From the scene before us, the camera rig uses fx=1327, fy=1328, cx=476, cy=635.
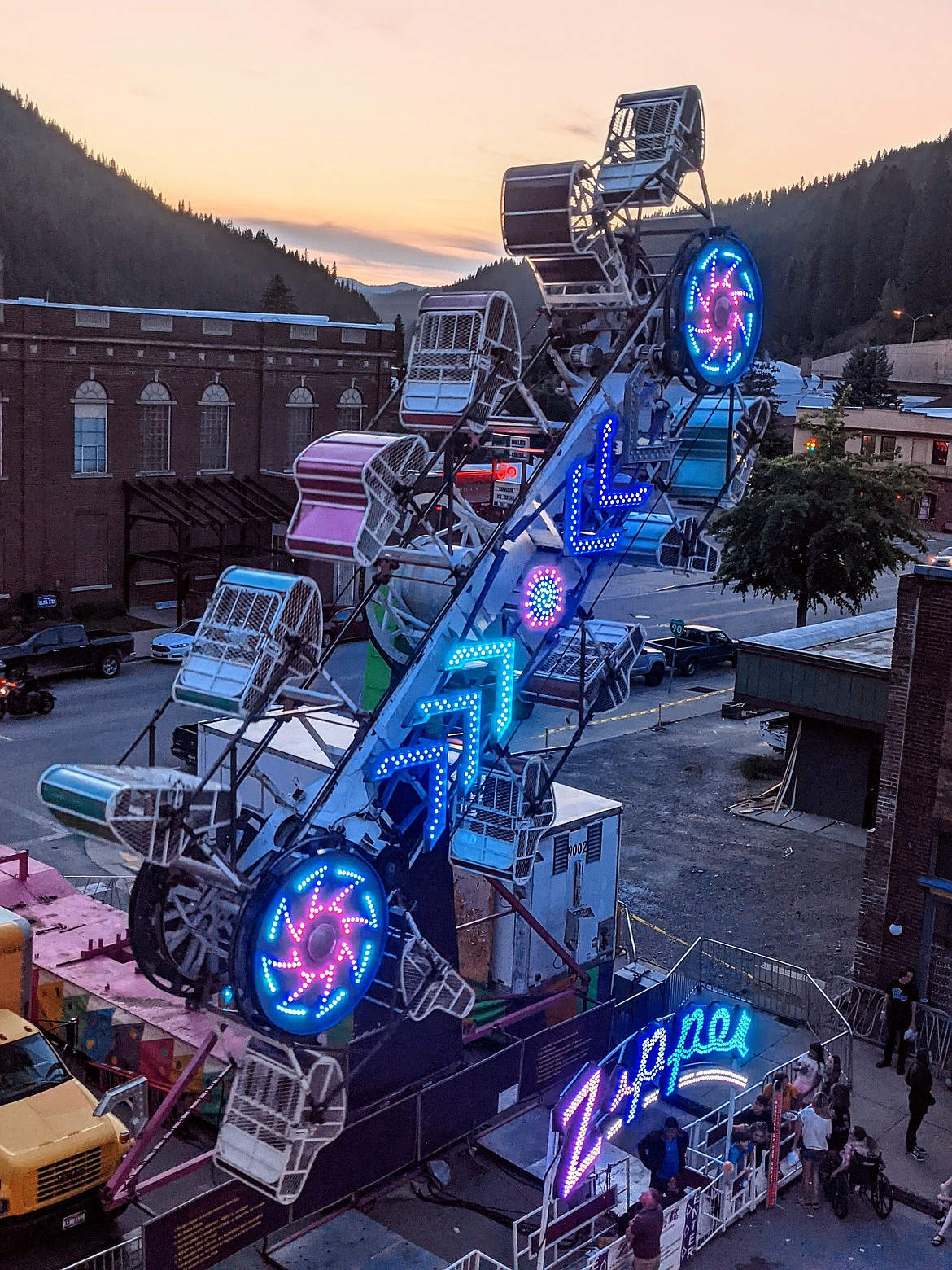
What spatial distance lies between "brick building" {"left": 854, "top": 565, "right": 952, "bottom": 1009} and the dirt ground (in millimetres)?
2129

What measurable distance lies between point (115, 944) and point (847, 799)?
17.3 m

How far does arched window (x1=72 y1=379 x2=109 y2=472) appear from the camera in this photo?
44750mm

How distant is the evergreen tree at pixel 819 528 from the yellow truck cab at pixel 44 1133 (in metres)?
27.0

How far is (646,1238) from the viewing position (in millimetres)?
12297

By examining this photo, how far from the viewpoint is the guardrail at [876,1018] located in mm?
18141

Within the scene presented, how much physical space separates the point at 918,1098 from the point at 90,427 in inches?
1458

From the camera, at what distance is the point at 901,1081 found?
1761cm

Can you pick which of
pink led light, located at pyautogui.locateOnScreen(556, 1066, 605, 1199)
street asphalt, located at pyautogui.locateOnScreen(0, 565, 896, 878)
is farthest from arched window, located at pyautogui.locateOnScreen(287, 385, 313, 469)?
pink led light, located at pyautogui.locateOnScreen(556, 1066, 605, 1199)

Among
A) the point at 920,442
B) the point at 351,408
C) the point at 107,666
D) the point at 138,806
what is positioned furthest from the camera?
the point at 920,442

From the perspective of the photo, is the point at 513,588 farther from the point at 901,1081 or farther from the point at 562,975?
the point at 901,1081

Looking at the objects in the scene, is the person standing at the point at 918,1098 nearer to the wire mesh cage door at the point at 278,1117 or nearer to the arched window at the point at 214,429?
the wire mesh cage door at the point at 278,1117

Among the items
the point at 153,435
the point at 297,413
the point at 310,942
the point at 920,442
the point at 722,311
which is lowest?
the point at 310,942

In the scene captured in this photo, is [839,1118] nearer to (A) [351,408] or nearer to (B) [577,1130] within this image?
(B) [577,1130]

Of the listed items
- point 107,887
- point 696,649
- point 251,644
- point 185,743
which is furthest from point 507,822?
point 696,649
